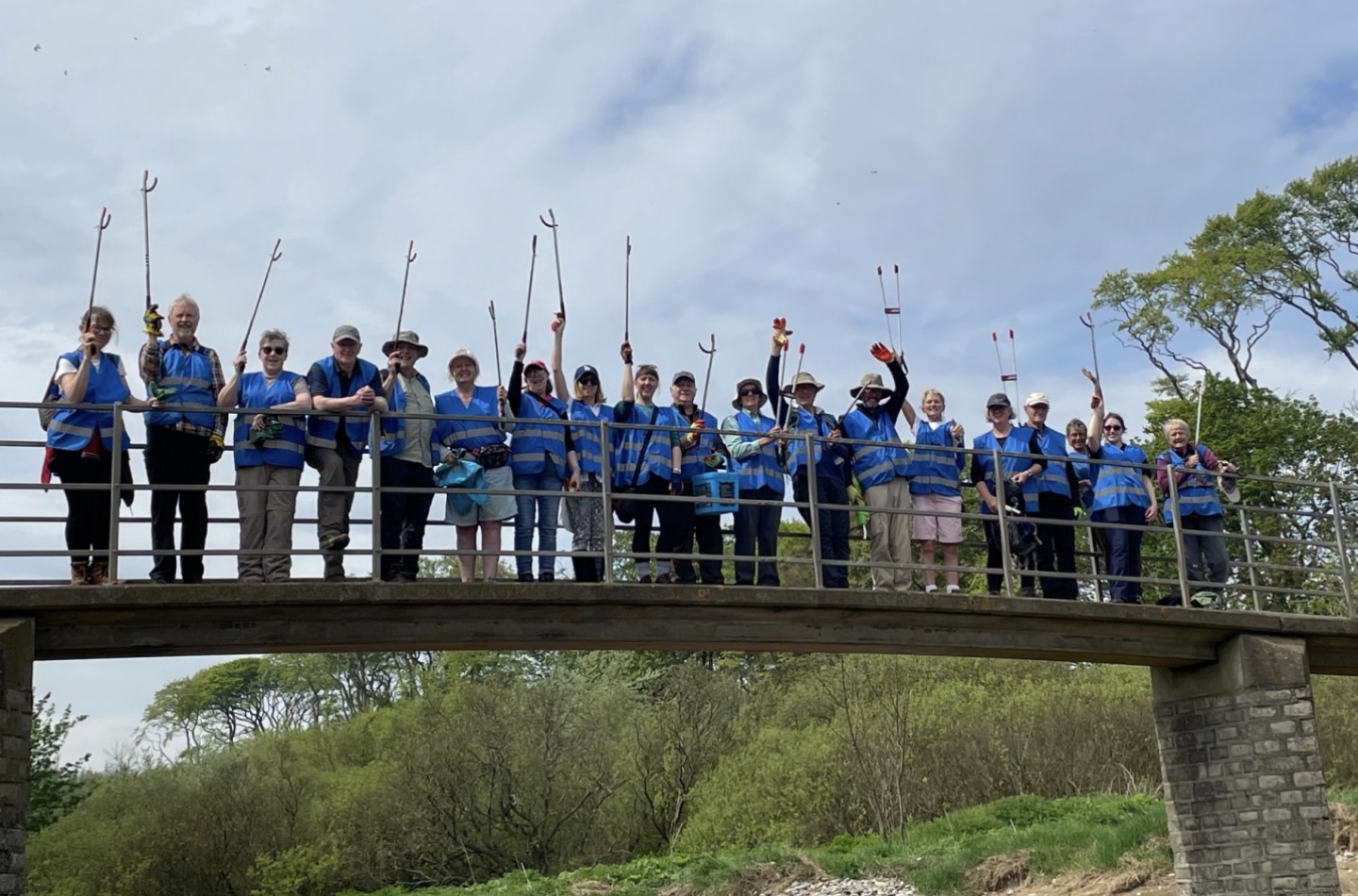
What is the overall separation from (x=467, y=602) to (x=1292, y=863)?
7591mm

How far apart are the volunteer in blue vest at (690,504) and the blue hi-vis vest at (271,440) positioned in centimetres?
286

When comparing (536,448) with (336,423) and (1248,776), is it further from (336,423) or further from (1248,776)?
(1248,776)

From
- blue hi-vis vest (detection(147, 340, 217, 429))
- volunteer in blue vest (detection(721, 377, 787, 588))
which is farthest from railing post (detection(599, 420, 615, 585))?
blue hi-vis vest (detection(147, 340, 217, 429))

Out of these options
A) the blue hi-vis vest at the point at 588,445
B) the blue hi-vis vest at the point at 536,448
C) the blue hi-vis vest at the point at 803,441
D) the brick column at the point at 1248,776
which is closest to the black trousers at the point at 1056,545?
the brick column at the point at 1248,776

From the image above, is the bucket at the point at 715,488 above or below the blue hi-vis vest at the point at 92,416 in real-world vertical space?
below

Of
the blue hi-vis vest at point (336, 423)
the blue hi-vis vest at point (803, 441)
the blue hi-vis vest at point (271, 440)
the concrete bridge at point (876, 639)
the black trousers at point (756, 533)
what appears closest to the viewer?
the concrete bridge at point (876, 639)

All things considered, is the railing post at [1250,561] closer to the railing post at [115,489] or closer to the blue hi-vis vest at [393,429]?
the blue hi-vis vest at [393,429]

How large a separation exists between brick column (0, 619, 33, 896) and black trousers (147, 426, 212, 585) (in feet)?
3.25

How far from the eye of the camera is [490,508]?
437 inches

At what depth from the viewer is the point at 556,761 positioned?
1211 inches

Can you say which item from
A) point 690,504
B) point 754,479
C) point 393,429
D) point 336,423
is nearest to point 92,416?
point 336,423

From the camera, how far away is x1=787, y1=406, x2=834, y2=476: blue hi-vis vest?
12.3m

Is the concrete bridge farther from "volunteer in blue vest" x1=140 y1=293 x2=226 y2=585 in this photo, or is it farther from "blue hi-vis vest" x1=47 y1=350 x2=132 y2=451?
"blue hi-vis vest" x1=47 y1=350 x2=132 y2=451

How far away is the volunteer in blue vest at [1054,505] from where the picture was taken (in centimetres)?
1355
